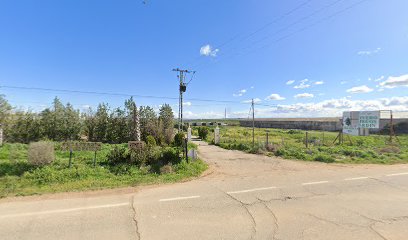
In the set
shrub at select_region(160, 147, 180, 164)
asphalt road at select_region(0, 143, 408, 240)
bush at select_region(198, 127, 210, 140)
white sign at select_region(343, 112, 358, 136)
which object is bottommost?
asphalt road at select_region(0, 143, 408, 240)

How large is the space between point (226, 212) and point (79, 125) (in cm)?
1836

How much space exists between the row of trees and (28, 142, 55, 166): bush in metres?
10.0

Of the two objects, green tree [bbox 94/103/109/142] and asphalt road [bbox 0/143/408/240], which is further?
green tree [bbox 94/103/109/142]

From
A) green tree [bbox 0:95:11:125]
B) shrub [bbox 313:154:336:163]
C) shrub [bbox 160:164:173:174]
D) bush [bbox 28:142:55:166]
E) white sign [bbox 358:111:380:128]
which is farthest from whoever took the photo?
white sign [bbox 358:111:380:128]

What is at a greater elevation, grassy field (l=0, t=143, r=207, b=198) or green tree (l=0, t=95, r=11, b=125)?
green tree (l=0, t=95, r=11, b=125)

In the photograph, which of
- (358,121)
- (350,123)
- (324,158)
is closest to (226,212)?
(324,158)

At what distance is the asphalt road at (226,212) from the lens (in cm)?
495

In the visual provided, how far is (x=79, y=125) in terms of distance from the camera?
21266 mm

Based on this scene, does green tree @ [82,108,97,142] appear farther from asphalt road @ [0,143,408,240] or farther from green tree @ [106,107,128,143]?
asphalt road @ [0,143,408,240]

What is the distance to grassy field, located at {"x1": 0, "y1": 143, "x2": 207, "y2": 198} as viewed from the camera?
8.27 metres

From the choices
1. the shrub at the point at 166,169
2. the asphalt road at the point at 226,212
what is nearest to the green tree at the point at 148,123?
the shrub at the point at 166,169

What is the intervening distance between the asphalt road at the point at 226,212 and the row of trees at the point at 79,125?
13361 millimetres

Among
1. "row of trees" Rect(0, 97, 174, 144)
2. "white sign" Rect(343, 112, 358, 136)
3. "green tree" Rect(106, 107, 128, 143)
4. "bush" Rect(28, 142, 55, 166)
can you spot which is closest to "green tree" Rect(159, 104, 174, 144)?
"row of trees" Rect(0, 97, 174, 144)

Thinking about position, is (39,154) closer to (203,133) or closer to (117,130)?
(117,130)
